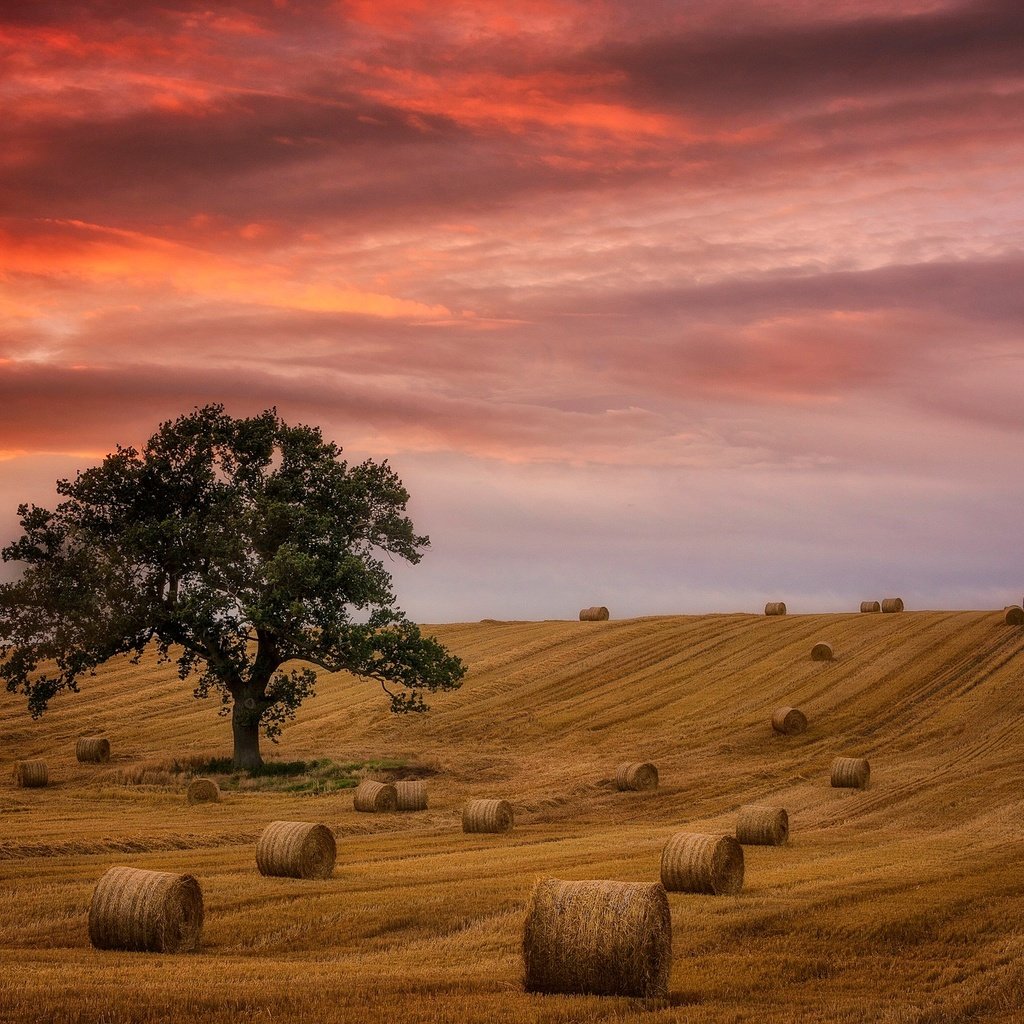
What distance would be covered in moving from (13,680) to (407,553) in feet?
41.1

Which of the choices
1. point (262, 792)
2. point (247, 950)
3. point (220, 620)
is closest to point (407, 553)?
point (220, 620)

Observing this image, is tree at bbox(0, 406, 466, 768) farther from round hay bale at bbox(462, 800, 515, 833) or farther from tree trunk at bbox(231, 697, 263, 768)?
round hay bale at bbox(462, 800, 515, 833)

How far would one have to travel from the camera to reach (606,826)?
30.1 m

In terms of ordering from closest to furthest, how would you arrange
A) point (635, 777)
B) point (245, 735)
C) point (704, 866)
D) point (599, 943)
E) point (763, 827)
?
point (599, 943)
point (704, 866)
point (763, 827)
point (635, 777)
point (245, 735)

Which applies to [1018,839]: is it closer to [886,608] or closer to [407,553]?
[407,553]

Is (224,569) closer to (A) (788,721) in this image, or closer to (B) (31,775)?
(B) (31,775)

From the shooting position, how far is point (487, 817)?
28281 millimetres

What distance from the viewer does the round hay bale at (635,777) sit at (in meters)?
34.7

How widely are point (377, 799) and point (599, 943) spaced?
60.7 ft

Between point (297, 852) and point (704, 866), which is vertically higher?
point (297, 852)

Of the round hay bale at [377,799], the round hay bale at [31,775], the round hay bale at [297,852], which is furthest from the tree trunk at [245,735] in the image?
the round hay bale at [297,852]

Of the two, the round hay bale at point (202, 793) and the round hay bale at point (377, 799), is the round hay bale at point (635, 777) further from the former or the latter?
the round hay bale at point (202, 793)

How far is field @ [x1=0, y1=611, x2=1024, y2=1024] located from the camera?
43.3 feet

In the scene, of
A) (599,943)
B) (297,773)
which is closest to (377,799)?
(297,773)
